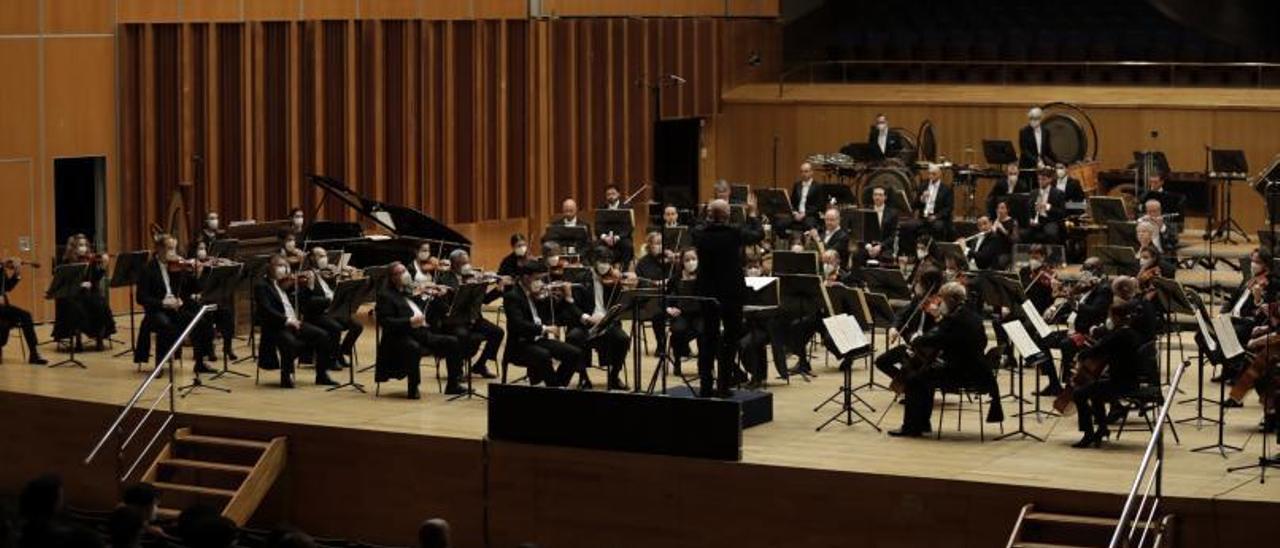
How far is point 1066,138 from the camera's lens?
79.4ft

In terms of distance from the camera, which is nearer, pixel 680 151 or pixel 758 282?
pixel 758 282

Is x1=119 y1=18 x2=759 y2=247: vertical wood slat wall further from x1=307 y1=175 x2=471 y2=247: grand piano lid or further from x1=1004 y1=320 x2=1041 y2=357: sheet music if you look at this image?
x1=1004 y1=320 x2=1041 y2=357: sheet music

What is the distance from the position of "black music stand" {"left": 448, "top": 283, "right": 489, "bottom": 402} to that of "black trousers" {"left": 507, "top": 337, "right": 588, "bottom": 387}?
16.2 inches

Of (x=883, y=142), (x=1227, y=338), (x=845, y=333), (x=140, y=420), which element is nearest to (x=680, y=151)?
(x=883, y=142)

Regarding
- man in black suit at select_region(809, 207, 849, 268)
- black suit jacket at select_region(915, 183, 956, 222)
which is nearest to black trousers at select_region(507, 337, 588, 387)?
man in black suit at select_region(809, 207, 849, 268)

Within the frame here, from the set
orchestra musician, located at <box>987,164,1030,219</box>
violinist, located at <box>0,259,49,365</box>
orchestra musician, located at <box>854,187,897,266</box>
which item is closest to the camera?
violinist, located at <box>0,259,49,365</box>

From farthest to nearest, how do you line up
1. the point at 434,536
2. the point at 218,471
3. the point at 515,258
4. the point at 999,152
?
the point at 999,152 < the point at 515,258 < the point at 218,471 < the point at 434,536

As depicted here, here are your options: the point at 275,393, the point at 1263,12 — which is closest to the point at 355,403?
the point at 275,393

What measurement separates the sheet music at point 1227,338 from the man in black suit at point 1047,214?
7.10 m

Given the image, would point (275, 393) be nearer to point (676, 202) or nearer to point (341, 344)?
point (341, 344)

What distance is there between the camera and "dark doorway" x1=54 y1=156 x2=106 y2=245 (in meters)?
20.8

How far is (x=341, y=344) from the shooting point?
1789 centimetres

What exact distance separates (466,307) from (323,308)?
1.33 metres

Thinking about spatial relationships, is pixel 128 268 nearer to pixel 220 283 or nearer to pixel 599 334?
pixel 220 283
